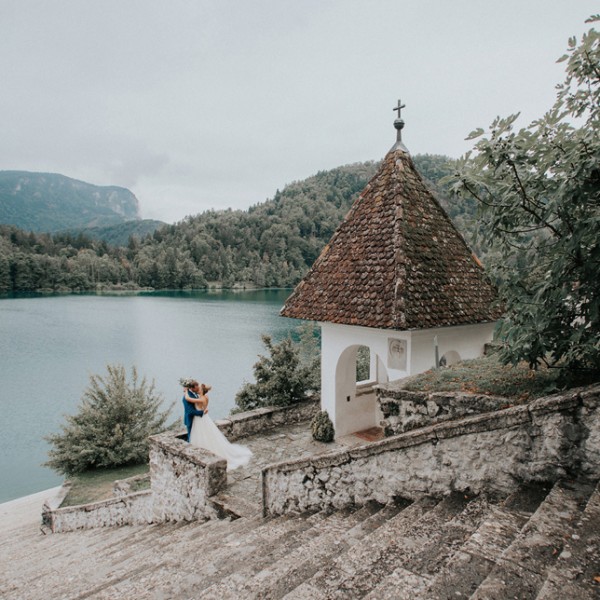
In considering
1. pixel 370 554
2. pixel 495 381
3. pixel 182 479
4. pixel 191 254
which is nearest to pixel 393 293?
pixel 495 381

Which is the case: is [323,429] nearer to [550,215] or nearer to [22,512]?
[550,215]

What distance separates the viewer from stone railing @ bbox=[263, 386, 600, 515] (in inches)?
118

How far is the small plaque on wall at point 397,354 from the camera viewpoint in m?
7.24

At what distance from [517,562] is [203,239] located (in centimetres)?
10095

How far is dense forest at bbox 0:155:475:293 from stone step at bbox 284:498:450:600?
8102 cm

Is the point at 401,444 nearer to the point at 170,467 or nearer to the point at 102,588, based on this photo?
the point at 102,588

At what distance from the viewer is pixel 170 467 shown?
7.11 m

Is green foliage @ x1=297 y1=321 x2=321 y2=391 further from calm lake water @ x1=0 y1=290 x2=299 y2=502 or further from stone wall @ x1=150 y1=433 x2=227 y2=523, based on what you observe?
calm lake water @ x1=0 y1=290 x2=299 y2=502

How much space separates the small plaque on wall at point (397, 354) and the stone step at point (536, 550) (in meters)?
4.34

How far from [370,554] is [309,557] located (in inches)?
23.1

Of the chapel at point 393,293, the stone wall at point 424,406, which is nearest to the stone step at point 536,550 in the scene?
the stone wall at point 424,406

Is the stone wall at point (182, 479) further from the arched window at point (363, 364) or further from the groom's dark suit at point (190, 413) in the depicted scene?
the arched window at point (363, 364)

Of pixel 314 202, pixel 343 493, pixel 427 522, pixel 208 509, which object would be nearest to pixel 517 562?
pixel 427 522

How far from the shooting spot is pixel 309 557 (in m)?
3.39
